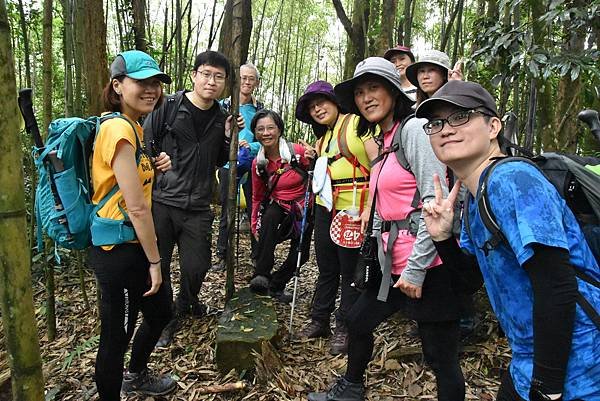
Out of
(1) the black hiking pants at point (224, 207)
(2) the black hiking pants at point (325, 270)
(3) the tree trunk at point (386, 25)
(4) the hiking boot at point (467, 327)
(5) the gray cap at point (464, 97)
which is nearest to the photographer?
(5) the gray cap at point (464, 97)

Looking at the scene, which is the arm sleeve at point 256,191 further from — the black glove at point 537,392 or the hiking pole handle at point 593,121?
the black glove at point 537,392

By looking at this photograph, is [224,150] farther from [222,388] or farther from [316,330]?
[222,388]

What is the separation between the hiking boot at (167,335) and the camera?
3209 mm

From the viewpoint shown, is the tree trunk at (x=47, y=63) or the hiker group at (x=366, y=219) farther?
the tree trunk at (x=47, y=63)

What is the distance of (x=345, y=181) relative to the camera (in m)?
3.11

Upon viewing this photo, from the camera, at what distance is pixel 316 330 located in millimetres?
3414

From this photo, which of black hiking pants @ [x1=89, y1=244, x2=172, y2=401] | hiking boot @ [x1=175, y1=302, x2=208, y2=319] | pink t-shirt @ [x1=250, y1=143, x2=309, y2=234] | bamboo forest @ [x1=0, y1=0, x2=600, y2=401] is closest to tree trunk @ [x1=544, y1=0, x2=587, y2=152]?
bamboo forest @ [x1=0, y1=0, x2=600, y2=401]

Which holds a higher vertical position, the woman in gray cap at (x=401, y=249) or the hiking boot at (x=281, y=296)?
the woman in gray cap at (x=401, y=249)

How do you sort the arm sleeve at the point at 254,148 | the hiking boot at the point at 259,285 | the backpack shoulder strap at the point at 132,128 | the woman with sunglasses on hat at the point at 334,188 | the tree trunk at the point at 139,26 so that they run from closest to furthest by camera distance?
the backpack shoulder strap at the point at 132,128 < the woman with sunglasses on hat at the point at 334,188 < the hiking boot at the point at 259,285 < the arm sleeve at the point at 254,148 < the tree trunk at the point at 139,26

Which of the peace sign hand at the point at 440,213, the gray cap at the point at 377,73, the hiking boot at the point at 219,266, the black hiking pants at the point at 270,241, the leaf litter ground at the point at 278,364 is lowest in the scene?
the leaf litter ground at the point at 278,364

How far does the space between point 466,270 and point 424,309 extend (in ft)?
1.18

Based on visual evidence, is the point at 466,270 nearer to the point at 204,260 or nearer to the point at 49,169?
the point at 49,169

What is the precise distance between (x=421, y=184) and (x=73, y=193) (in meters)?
1.56

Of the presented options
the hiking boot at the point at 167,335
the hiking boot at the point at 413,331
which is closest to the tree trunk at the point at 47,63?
the hiking boot at the point at 167,335
